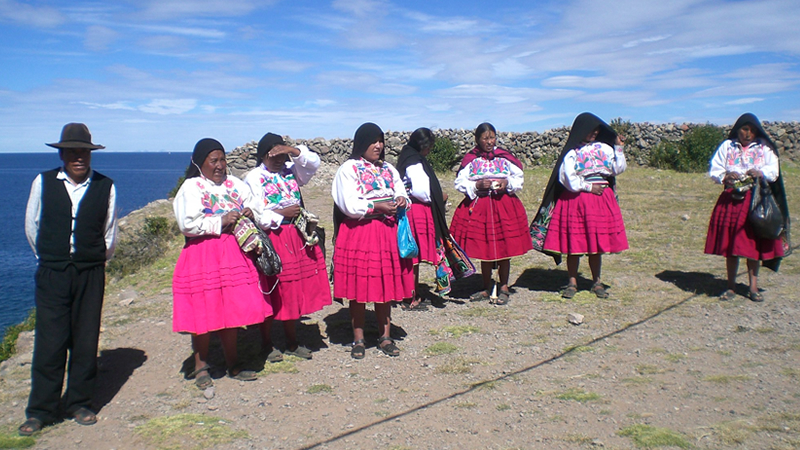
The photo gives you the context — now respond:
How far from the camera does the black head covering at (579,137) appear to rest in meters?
6.47

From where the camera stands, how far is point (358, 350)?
17.1 ft

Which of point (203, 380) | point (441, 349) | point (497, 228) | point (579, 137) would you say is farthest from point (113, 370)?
point (579, 137)

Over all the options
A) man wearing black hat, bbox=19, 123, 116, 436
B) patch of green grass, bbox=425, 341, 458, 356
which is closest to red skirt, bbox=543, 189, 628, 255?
patch of green grass, bbox=425, 341, 458, 356

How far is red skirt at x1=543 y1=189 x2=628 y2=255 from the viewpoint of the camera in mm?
6480

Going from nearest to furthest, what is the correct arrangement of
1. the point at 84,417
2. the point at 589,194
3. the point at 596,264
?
1. the point at 84,417
2. the point at 589,194
3. the point at 596,264

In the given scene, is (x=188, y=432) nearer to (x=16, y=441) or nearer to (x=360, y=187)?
(x=16, y=441)

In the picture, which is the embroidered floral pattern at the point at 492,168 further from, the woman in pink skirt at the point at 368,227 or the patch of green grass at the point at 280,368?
the patch of green grass at the point at 280,368

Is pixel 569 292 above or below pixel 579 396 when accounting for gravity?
above

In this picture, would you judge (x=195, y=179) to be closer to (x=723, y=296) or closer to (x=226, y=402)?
(x=226, y=402)

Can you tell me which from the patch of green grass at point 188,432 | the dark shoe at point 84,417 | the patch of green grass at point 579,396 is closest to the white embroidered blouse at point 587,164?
the patch of green grass at point 579,396

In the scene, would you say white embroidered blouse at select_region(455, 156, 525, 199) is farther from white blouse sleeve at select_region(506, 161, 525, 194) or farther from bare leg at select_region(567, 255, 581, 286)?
bare leg at select_region(567, 255, 581, 286)

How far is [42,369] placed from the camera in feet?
12.9

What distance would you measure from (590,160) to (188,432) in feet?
15.6

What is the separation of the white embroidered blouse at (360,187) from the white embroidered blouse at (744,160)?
375 centimetres
